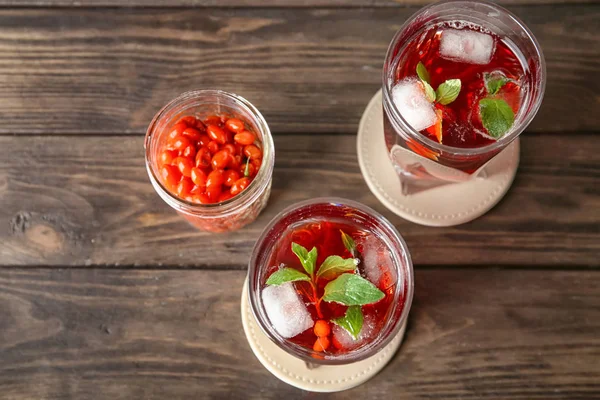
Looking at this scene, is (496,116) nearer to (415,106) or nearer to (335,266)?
(415,106)

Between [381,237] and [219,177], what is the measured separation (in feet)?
1.07

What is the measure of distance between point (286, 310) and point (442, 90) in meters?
0.48

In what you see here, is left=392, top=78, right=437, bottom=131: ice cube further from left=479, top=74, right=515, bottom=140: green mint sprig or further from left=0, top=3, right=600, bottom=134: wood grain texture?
left=0, top=3, right=600, bottom=134: wood grain texture

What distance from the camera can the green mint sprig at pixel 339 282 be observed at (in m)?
1.16

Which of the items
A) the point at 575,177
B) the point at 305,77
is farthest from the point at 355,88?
the point at 575,177

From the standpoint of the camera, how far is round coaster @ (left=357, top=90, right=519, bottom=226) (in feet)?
4.65

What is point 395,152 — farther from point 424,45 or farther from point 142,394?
point 142,394

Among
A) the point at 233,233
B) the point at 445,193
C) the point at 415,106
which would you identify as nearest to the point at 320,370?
the point at 233,233

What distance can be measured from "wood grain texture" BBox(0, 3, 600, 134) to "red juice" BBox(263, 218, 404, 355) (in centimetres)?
28

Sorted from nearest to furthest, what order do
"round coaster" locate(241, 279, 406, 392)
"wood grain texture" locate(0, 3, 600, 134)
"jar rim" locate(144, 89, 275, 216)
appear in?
"jar rim" locate(144, 89, 275, 216), "round coaster" locate(241, 279, 406, 392), "wood grain texture" locate(0, 3, 600, 134)

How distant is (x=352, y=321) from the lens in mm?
1181

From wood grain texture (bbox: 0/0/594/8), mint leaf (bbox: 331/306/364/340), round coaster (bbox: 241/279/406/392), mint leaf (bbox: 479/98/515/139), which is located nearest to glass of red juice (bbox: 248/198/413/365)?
mint leaf (bbox: 331/306/364/340)

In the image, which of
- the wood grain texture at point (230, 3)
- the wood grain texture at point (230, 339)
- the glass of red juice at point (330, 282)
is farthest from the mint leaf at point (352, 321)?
the wood grain texture at point (230, 3)

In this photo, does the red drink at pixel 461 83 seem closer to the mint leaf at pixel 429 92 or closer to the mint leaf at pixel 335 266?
the mint leaf at pixel 429 92
